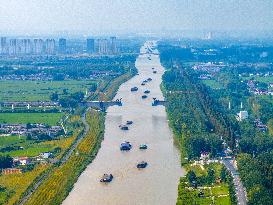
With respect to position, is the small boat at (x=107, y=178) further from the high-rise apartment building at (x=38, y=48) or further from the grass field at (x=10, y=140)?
the high-rise apartment building at (x=38, y=48)

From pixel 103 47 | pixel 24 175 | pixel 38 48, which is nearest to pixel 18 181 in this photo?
pixel 24 175

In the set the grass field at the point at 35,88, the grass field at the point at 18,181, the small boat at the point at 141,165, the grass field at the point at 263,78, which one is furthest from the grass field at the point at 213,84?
the grass field at the point at 18,181

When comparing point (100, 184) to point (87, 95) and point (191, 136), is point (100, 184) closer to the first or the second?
point (191, 136)

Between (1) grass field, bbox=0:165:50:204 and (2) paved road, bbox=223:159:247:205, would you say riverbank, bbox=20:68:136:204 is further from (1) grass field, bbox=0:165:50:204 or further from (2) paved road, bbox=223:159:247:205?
(2) paved road, bbox=223:159:247:205

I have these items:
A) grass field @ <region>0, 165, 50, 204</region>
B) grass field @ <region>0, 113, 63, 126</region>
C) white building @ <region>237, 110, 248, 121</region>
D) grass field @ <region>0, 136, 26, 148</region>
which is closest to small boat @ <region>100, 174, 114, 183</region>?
grass field @ <region>0, 165, 50, 204</region>

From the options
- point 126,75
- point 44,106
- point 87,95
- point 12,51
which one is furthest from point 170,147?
point 12,51
